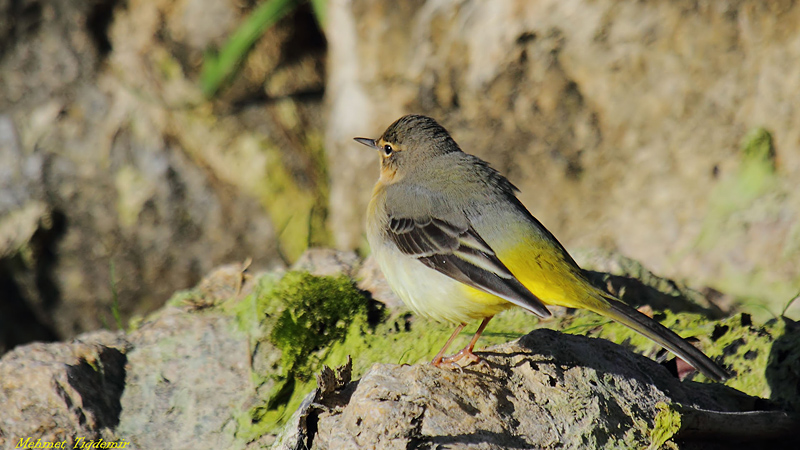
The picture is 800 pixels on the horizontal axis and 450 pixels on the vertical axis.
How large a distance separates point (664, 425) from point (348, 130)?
6014mm

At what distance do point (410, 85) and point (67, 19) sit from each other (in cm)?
398

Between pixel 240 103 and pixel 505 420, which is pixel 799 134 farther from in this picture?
pixel 240 103

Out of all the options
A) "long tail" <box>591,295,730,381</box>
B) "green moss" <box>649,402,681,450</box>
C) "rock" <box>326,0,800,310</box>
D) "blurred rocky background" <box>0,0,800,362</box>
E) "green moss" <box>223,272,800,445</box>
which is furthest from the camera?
"blurred rocky background" <box>0,0,800,362</box>

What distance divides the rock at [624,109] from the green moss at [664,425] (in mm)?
3729

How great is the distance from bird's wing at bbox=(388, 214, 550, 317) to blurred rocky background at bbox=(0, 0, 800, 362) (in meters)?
2.27

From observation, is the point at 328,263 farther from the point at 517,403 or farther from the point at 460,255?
the point at 517,403

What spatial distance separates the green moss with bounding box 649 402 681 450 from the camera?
3.57 meters

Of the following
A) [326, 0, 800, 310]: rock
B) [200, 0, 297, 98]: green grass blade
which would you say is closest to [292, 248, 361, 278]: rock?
[326, 0, 800, 310]: rock

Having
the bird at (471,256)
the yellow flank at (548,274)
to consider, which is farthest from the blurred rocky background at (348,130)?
the yellow flank at (548,274)

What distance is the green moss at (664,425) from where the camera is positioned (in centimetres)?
357

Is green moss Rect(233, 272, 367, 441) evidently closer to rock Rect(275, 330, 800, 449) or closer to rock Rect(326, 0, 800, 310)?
rock Rect(275, 330, 800, 449)

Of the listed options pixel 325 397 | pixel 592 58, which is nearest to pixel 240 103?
pixel 592 58

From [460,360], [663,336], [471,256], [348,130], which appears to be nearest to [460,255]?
[471,256]

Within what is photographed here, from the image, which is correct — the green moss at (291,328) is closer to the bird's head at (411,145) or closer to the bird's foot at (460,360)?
the bird's head at (411,145)
